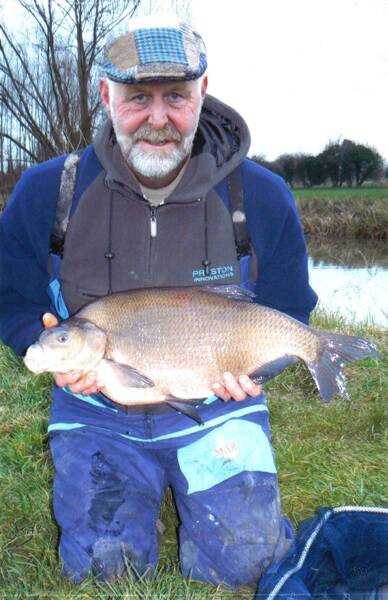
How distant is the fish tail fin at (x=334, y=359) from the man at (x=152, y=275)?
24 centimetres

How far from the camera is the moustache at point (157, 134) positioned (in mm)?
2469

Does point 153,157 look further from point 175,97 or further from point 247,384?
point 247,384

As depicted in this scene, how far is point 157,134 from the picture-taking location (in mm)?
2465

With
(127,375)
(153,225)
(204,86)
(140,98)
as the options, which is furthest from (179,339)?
(204,86)

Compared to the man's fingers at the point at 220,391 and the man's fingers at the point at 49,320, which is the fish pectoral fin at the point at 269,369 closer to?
the man's fingers at the point at 220,391

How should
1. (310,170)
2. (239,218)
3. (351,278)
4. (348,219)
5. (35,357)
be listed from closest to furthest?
(35,357) → (239,218) → (351,278) → (348,219) → (310,170)

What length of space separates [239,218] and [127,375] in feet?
2.41

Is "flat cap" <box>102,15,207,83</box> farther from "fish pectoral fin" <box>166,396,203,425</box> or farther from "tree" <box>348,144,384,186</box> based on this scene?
"tree" <box>348,144,384,186</box>

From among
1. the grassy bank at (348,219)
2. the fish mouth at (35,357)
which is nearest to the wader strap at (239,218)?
the fish mouth at (35,357)

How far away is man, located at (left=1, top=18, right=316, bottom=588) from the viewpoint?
242 cm

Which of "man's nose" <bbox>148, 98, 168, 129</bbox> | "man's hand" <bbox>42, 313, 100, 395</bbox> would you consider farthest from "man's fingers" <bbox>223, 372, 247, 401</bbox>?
"man's nose" <bbox>148, 98, 168, 129</bbox>

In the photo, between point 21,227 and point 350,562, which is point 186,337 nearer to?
point 21,227

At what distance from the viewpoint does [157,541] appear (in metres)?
2.64

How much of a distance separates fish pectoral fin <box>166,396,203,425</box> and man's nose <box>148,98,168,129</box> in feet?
3.17
